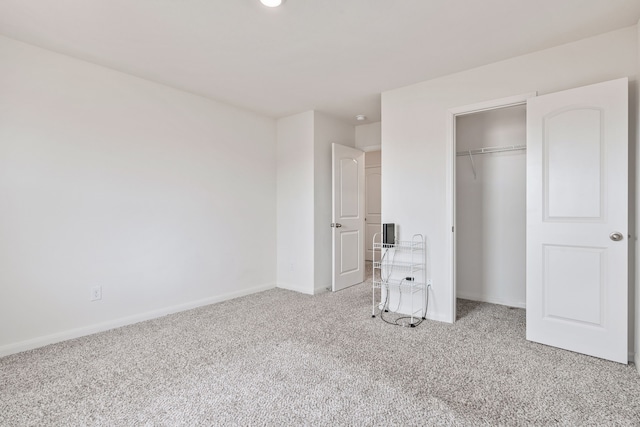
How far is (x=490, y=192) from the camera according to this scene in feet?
12.3

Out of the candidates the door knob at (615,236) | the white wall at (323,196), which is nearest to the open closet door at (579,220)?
the door knob at (615,236)

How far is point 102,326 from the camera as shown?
2.88 meters

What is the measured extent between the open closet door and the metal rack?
929 mm

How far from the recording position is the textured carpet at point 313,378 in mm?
1679

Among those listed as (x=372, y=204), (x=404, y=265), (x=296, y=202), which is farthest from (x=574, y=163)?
(x=372, y=204)

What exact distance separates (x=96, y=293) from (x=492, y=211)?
4158 millimetres

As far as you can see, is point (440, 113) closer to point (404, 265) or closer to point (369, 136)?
point (404, 265)

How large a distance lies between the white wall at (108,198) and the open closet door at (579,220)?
313 centimetres

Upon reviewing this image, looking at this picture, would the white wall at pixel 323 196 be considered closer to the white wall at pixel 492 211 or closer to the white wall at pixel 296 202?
the white wall at pixel 296 202

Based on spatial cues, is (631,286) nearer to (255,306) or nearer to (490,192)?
(490,192)

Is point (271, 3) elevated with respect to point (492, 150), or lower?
elevated

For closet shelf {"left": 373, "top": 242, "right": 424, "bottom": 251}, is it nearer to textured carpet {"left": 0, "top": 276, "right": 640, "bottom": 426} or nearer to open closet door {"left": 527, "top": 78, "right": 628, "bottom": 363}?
textured carpet {"left": 0, "top": 276, "right": 640, "bottom": 426}

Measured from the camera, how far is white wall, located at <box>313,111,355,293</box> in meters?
4.21

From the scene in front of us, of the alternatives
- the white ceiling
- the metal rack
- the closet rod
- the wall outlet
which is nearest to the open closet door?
the white ceiling
